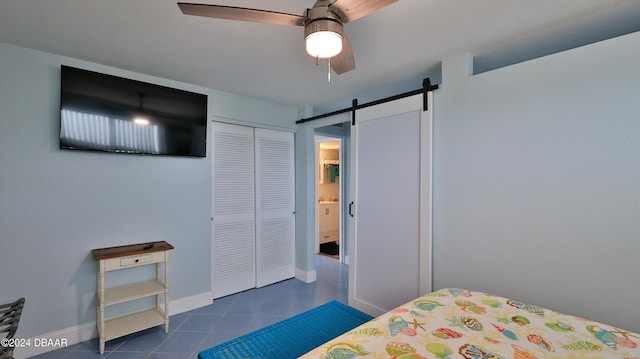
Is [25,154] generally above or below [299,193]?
above

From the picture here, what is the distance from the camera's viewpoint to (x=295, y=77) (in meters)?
2.67

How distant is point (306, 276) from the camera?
12.3 ft

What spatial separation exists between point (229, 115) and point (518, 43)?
9.13 ft

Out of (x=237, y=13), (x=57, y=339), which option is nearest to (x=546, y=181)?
(x=237, y=13)

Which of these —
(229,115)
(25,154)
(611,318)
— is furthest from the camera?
(229,115)

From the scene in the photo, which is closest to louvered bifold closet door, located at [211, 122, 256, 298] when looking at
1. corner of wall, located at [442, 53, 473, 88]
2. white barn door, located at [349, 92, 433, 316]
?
white barn door, located at [349, 92, 433, 316]

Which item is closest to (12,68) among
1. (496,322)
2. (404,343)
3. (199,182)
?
(199,182)

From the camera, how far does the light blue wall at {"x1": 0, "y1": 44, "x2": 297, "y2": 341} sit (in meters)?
2.09

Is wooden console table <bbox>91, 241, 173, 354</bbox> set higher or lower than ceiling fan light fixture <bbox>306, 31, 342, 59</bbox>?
lower

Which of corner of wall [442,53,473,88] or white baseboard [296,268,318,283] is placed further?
white baseboard [296,268,318,283]

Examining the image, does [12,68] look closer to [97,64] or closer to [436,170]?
[97,64]

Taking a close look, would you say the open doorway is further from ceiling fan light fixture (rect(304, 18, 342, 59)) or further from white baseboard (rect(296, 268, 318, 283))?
ceiling fan light fixture (rect(304, 18, 342, 59))

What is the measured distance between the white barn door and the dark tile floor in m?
0.66

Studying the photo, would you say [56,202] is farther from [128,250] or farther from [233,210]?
[233,210]
